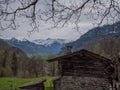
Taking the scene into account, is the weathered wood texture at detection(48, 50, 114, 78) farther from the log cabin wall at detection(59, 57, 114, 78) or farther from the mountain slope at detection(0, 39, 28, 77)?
the mountain slope at detection(0, 39, 28, 77)

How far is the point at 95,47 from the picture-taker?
74812mm

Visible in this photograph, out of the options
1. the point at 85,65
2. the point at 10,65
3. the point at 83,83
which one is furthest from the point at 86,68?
the point at 10,65

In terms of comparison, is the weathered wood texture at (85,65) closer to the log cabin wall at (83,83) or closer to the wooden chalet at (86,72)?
the wooden chalet at (86,72)

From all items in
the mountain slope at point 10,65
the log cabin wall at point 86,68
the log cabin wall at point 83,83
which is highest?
the mountain slope at point 10,65

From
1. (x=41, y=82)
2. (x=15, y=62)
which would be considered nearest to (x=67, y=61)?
(x=41, y=82)

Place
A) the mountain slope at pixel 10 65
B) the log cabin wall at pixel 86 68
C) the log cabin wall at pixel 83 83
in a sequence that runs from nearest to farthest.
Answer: the log cabin wall at pixel 83 83 → the log cabin wall at pixel 86 68 → the mountain slope at pixel 10 65

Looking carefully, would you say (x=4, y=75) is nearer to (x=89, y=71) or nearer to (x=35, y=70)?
(x=35, y=70)

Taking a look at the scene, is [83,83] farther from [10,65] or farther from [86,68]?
[10,65]

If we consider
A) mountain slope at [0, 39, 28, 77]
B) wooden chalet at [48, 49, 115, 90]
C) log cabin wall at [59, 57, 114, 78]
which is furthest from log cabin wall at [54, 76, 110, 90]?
mountain slope at [0, 39, 28, 77]

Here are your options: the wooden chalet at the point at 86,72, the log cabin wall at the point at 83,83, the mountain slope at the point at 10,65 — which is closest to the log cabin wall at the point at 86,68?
the wooden chalet at the point at 86,72

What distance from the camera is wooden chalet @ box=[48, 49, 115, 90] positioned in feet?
82.6

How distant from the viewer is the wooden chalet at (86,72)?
25.2 meters

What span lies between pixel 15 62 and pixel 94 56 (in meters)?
69.6

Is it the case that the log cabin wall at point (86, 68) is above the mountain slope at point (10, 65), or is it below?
below
